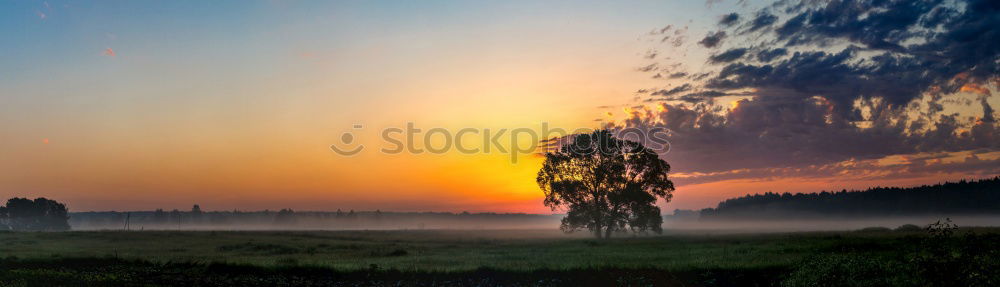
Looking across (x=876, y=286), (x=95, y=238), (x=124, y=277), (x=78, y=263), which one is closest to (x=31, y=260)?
(x=78, y=263)

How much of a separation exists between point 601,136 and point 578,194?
7298mm

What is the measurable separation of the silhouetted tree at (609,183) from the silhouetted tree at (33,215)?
17278cm

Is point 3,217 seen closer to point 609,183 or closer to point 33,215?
point 33,215

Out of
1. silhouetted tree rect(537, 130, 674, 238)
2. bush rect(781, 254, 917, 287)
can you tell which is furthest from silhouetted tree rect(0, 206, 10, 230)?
bush rect(781, 254, 917, 287)

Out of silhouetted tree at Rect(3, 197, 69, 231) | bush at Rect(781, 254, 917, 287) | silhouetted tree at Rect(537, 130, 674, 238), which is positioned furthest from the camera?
silhouetted tree at Rect(3, 197, 69, 231)

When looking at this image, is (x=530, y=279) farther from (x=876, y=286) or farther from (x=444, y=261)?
Result: (x=876, y=286)

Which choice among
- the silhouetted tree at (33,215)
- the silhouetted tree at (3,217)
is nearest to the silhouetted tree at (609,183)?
the silhouetted tree at (33,215)

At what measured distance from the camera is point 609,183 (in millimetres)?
68938

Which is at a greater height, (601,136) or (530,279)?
(601,136)

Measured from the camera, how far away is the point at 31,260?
33.2 m

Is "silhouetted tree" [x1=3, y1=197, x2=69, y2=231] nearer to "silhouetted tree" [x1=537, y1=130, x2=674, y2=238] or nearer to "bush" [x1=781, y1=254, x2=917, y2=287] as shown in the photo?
"silhouetted tree" [x1=537, y1=130, x2=674, y2=238]

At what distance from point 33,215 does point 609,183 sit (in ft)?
607

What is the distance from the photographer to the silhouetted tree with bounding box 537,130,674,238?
6875 cm

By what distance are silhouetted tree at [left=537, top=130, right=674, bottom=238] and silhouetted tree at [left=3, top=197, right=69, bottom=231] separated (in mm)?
172777
